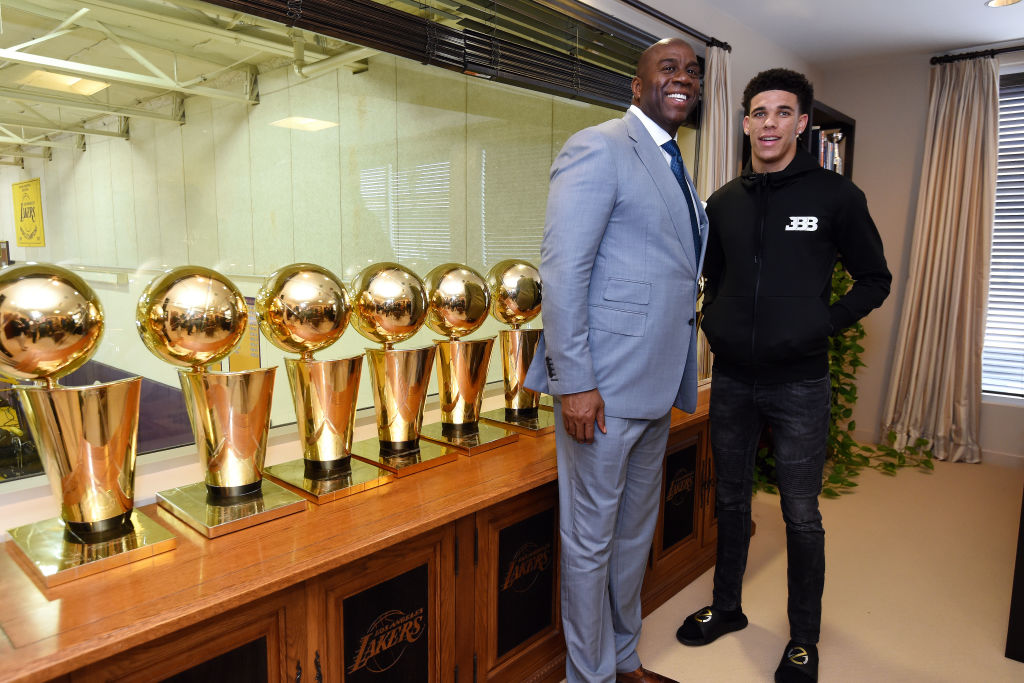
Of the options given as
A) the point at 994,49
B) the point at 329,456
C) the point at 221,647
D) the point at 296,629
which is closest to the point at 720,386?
the point at 329,456

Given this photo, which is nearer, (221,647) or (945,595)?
(221,647)

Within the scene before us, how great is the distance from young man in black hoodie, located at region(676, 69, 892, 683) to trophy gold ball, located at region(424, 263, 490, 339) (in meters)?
0.68

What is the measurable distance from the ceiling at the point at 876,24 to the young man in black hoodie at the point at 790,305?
1.83 m

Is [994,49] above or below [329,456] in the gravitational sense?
above

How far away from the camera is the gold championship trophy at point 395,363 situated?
61.9 inches

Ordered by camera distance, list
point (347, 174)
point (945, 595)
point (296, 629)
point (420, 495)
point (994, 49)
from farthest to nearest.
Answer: point (994, 49) → point (945, 595) → point (347, 174) → point (420, 495) → point (296, 629)

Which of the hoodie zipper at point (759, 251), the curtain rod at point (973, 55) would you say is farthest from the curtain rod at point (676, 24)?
the curtain rod at point (973, 55)

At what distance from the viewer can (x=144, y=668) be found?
38.8 inches

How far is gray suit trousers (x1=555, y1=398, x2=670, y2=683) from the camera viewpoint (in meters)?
1.51

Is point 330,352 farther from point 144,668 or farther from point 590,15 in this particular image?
point 590,15

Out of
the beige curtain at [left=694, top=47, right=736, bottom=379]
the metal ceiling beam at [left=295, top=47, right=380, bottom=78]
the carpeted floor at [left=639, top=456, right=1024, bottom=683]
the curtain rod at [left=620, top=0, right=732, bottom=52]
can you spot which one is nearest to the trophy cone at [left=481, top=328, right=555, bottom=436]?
the carpeted floor at [left=639, top=456, right=1024, bottom=683]

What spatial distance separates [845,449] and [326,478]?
3593 mm

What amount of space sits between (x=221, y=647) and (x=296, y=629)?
0.13 m

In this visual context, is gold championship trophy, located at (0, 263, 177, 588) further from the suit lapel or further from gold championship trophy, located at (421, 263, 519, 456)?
the suit lapel
